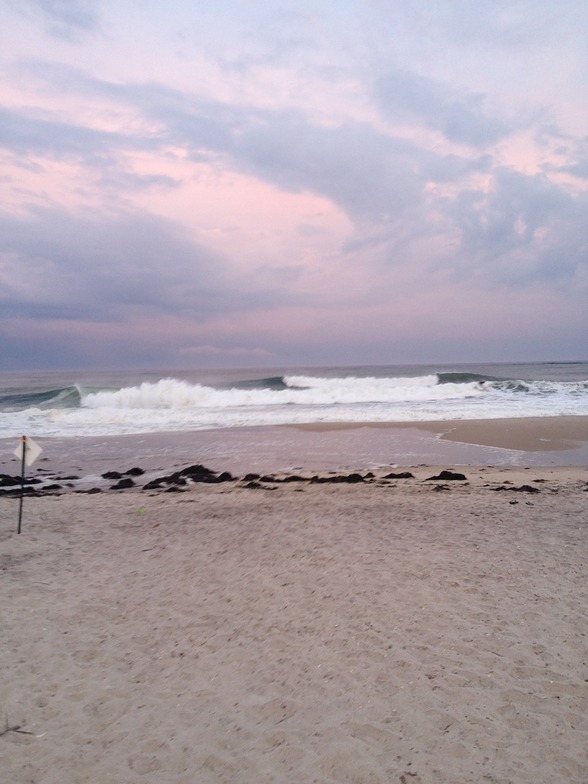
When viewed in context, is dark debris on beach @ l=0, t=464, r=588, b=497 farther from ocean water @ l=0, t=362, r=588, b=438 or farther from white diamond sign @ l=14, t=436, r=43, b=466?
ocean water @ l=0, t=362, r=588, b=438

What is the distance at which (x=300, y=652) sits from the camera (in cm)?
408

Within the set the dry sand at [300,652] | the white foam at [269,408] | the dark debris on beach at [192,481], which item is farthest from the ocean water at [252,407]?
the dry sand at [300,652]

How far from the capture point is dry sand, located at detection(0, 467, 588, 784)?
9.83ft

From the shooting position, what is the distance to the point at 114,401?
100.0 ft

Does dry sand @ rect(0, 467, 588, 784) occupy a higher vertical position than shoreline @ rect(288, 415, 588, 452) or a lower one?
lower

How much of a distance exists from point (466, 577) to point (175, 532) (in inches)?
163

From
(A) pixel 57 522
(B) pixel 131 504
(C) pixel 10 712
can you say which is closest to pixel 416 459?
(B) pixel 131 504

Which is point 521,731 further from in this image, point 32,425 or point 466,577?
point 32,425

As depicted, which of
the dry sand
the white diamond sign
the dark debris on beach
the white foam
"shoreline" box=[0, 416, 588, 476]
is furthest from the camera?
the white foam

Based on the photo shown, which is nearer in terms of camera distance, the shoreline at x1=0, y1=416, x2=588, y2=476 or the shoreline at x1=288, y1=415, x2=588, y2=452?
the shoreline at x1=0, y1=416, x2=588, y2=476

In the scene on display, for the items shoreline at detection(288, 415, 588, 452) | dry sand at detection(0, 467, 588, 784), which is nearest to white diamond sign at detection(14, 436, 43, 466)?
dry sand at detection(0, 467, 588, 784)

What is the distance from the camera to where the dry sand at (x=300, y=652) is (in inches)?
118

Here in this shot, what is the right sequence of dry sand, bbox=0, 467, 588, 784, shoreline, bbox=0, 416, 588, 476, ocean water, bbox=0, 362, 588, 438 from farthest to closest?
ocean water, bbox=0, 362, 588, 438, shoreline, bbox=0, 416, 588, 476, dry sand, bbox=0, 467, 588, 784

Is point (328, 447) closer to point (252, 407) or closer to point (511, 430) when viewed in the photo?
point (511, 430)
